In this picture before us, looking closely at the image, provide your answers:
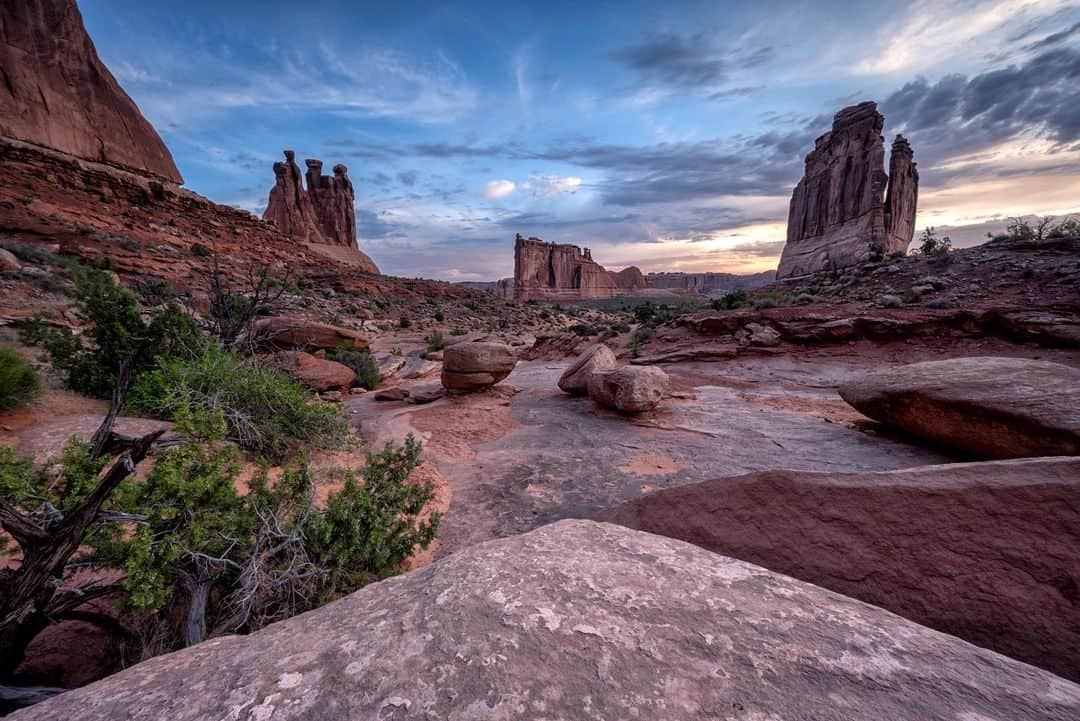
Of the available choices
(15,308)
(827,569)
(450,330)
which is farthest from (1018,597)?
(450,330)

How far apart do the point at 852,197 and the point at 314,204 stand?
69.9m

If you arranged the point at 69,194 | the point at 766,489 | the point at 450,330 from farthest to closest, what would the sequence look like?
the point at 450,330, the point at 69,194, the point at 766,489

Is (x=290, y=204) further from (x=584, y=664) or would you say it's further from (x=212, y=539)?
(x=584, y=664)

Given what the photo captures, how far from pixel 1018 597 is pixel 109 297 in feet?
33.6

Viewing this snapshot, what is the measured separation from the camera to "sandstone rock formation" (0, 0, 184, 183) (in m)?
24.8

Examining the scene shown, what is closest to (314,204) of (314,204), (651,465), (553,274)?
(314,204)

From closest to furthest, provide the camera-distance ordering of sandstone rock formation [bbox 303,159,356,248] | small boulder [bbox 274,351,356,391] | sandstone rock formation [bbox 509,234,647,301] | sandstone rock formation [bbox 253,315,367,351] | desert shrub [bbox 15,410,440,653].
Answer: desert shrub [bbox 15,410,440,653]
small boulder [bbox 274,351,356,391]
sandstone rock formation [bbox 253,315,367,351]
sandstone rock formation [bbox 303,159,356,248]
sandstone rock formation [bbox 509,234,647,301]

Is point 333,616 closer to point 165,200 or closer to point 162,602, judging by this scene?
point 162,602

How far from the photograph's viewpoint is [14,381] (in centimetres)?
452

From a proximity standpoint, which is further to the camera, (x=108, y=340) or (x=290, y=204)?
(x=290, y=204)

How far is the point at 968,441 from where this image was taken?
4285 millimetres

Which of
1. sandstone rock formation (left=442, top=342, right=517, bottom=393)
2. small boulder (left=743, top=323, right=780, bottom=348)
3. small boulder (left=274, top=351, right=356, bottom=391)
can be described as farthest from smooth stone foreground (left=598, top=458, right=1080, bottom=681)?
small boulder (left=743, top=323, right=780, bottom=348)

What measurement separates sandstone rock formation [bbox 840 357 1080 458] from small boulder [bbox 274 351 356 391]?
10301mm

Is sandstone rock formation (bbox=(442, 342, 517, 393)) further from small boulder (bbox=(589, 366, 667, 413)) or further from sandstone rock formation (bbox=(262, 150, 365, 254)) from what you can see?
sandstone rock formation (bbox=(262, 150, 365, 254))
